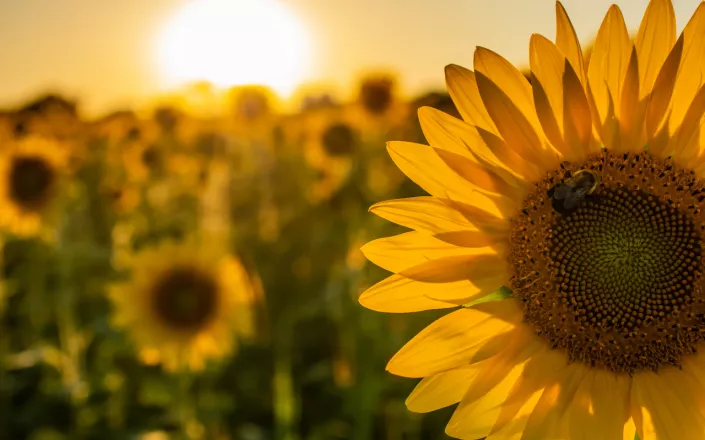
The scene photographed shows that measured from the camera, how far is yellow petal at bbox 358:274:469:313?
1.34 m

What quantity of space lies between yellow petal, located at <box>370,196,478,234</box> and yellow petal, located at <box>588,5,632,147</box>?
34 cm

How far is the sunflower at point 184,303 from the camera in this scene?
4156mm

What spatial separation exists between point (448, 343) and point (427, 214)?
0.81 ft

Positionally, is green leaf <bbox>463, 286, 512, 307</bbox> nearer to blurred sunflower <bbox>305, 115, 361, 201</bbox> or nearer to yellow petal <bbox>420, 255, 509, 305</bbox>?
yellow petal <bbox>420, 255, 509, 305</bbox>

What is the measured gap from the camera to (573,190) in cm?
141

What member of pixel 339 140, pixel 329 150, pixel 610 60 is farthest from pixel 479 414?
pixel 329 150

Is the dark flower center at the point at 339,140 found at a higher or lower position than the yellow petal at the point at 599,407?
higher

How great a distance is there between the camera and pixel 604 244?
155cm

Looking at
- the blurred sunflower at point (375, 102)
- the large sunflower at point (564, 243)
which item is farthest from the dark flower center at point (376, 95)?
the large sunflower at point (564, 243)

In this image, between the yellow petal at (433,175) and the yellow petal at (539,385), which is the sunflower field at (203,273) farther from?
the yellow petal at (433,175)

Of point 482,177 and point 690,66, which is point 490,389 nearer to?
point 482,177

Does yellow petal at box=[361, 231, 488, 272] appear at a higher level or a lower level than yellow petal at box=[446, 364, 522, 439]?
higher

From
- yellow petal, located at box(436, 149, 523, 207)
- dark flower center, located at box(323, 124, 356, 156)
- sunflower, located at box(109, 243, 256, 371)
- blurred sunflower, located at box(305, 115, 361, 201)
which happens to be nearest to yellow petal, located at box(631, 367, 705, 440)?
yellow petal, located at box(436, 149, 523, 207)

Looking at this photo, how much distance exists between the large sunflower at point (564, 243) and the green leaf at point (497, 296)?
13mm
